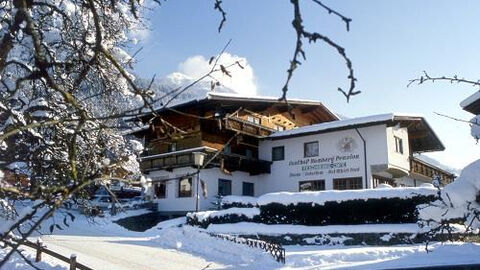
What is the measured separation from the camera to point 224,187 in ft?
101

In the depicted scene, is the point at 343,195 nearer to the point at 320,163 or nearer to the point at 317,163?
the point at 320,163

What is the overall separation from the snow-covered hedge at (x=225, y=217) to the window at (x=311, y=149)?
8035 mm

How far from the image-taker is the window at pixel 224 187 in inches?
1200

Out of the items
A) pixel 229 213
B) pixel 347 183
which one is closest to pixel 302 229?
pixel 229 213

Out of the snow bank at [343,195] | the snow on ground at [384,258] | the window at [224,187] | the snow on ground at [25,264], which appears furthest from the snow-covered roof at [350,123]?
the snow on ground at [25,264]

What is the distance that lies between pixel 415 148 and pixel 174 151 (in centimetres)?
1956

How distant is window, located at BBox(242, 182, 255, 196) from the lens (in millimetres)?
32031

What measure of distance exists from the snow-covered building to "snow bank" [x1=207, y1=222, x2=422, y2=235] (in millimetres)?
4720

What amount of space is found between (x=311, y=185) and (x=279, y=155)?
344 cm

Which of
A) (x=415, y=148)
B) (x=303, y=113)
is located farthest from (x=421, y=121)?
(x=303, y=113)

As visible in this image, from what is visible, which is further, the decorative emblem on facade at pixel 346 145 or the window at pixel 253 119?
the window at pixel 253 119

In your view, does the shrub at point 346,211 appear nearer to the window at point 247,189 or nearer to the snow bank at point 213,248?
the snow bank at point 213,248

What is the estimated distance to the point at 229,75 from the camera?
8.12 feet

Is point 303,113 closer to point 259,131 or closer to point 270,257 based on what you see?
point 259,131
